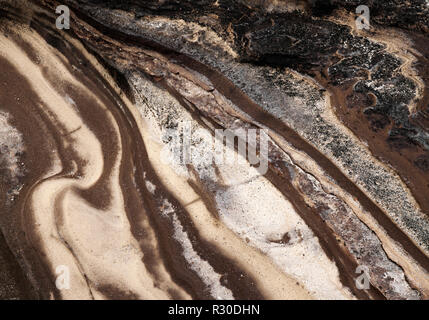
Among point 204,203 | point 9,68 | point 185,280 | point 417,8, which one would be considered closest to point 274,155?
point 204,203

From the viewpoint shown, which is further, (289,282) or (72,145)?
(72,145)

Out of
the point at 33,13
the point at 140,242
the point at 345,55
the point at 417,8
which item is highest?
the point at 33,13

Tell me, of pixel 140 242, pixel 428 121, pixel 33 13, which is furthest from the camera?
pixel 33 13

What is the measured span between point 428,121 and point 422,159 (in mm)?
430

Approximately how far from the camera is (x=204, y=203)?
479 centimetres

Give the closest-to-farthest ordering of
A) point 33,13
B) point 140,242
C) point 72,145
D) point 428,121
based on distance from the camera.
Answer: point 428,121, point 140,242, point 72,145, point 33,13

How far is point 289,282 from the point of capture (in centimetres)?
456

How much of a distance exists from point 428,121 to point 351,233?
1.52 m

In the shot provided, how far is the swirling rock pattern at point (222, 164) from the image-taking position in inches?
177

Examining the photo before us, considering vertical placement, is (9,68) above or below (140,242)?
above

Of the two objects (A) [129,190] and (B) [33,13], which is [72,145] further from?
(B) [33,13]

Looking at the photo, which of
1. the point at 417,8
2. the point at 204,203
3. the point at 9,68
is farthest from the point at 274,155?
the point at 9,68

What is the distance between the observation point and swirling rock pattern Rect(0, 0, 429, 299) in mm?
4504

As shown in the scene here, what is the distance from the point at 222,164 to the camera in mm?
4855
